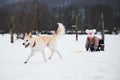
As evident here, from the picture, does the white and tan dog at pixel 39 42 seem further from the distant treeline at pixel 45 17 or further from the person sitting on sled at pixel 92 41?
the distant treeline at pixel 45 17

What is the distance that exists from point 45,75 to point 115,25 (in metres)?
37.5

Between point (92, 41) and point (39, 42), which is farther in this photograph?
point (92, 41)

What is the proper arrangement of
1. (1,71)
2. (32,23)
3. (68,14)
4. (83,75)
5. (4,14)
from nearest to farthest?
(83,75) → (1,71) → (32,23) → (4,14) → (68,14)

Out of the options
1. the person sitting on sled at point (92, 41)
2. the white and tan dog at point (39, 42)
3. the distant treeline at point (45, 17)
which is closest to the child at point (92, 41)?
the person sitting on sled at point (92, 41)

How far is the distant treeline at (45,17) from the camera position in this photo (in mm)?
23062

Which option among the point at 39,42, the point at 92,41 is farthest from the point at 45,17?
the point at 39,42

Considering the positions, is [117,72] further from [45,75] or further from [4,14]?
[4,14]

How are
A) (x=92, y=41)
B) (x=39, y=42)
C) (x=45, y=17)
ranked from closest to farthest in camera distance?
1. (x=39, y=42)
2. (x=92, y=41)
3. (x=45, y=17)

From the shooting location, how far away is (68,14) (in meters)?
65.1

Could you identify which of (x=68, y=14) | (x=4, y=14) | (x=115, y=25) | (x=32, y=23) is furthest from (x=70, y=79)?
(x=68, y=14)

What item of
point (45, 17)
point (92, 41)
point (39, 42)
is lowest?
point (92, 41)

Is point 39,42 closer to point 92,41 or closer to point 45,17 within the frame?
point 92,41

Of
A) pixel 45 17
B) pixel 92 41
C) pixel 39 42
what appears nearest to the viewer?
pixel 39 42

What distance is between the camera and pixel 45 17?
38.6 meters
